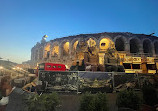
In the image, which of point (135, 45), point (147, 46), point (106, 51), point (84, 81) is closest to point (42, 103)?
point (84, 81)

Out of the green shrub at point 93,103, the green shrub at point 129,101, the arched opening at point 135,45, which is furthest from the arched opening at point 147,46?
the green shrub at point 93,103

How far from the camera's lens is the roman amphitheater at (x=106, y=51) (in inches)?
517

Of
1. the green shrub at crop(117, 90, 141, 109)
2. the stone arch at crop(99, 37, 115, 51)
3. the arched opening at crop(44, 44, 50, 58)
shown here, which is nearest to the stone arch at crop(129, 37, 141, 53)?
the stone arch at crop(99, 37, 115, 51)

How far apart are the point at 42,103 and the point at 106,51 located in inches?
433

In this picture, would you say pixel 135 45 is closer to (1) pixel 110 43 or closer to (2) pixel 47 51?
(1) pixel 110 43

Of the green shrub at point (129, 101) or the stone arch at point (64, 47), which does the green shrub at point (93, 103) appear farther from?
the stone arch at point (64, 47)

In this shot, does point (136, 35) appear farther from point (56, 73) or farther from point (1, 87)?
point (1, 87)

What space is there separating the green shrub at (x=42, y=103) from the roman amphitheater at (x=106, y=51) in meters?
6.41

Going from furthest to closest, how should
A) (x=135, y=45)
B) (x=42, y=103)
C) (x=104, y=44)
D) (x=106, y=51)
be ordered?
(x=104, y=44)
(x=135, y=45)
(x=106, y=51)
(x=42, y=103)

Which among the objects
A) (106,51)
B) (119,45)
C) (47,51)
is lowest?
(106,51)

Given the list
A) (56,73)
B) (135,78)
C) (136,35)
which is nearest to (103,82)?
(135,78)

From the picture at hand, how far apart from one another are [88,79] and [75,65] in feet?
19.4

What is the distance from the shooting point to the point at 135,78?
760 centimetres

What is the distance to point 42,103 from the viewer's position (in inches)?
198
